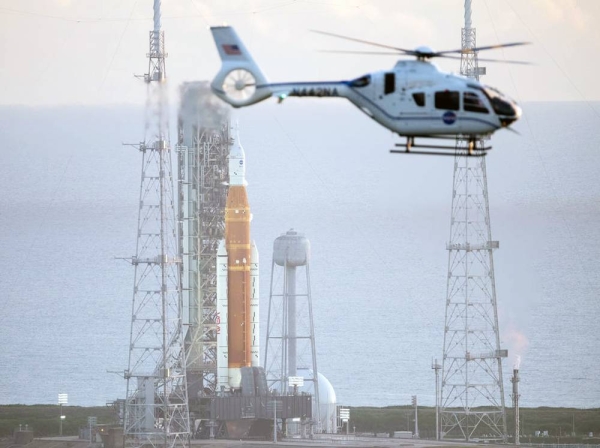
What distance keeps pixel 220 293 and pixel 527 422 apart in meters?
45.5

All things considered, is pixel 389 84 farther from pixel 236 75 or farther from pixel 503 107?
pixel 236 75

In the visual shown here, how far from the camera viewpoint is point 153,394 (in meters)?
120

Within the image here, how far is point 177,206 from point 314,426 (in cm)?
2059

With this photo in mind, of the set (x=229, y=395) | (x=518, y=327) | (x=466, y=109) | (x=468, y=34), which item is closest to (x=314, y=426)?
(x=229, y=395)

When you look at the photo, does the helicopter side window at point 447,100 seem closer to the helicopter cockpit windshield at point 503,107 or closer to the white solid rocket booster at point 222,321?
the helicopter cockpit windshield at point 503,107

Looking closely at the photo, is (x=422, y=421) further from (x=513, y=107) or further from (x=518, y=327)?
(x=513, y=107)

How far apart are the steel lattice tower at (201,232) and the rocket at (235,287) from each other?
5.55 ft

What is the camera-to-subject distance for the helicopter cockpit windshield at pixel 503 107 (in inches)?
2532

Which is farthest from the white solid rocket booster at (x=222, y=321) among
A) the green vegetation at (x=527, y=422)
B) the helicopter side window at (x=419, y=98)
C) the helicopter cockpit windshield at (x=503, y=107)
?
the helicopter cockpit windshield at (x=503, y=107)

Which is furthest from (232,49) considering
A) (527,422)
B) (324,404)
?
(527,422)

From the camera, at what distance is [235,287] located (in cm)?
12625

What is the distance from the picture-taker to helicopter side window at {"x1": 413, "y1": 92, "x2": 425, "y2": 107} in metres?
64.6

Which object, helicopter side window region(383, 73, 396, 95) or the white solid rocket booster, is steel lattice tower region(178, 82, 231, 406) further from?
helicopter side window region(383, 73, 396, 95)

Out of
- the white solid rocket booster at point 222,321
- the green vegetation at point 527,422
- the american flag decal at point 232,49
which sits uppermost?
the american flag decal at point 232,49
